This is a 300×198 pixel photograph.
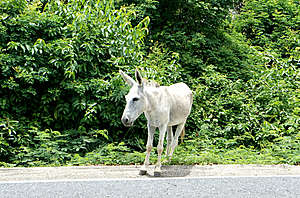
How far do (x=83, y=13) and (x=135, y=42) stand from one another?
1393 mm

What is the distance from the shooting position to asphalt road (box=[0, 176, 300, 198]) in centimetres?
341

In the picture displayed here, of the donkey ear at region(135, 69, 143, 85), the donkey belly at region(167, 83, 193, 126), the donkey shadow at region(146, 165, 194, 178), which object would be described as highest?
the donkey ear at region(135, 69, 143, 85)

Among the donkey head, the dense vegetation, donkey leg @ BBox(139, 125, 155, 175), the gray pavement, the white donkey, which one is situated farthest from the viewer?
the dense vegetation

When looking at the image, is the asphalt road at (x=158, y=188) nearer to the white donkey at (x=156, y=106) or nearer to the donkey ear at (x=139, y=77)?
the white donkey at (x=156, y=106)

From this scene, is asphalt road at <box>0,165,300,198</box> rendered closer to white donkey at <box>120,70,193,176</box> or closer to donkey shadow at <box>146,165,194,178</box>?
donkey shadow at <box>146,165,194,178</box>

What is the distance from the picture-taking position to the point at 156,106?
14.4 ft

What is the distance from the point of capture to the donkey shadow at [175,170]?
4359mm

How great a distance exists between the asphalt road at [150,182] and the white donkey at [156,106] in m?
0.43

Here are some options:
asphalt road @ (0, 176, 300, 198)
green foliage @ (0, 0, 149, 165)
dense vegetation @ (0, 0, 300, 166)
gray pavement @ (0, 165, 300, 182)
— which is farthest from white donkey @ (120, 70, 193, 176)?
green foliage @ (0, 0, 149, 165)

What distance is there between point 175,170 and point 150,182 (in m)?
→ 0.85

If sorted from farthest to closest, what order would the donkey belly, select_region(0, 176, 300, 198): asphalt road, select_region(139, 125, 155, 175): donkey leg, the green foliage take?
the green foliage, the donkey belly, select_region(139, 125, 155, 175): donkey leg, select_region(0, 176, 300, 198): asphalt road

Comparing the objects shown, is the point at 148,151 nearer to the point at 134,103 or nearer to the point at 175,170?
the point at 175,170

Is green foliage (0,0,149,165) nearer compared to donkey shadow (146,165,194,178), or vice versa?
donkey shadow (146,165,194,178)

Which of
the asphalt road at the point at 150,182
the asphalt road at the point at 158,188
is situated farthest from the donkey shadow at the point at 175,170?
the asphalt road at the point at 158,188
